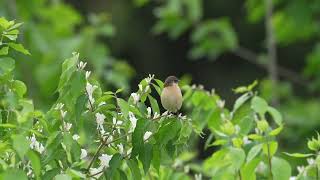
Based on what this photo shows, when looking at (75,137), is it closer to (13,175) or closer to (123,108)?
(123,108)

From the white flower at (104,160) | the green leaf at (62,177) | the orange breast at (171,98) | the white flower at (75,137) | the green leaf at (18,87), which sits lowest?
the green leaf at (62,177)

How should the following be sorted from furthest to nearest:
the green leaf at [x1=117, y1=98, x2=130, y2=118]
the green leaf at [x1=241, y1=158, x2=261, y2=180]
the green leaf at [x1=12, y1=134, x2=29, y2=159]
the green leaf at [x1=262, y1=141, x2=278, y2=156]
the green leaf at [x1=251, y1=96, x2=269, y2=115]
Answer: the green leaf at [x1=251, y1=96, x2=269, y2=115], the green leaf at [x1=262, y1=141, x2=278, y2=156], the green leaf at [x1=241, y1=158, x2=261, y2=180], the green leaf at [x1=117, y1=98, x2=130, y2=118], the green leaf at [x1=12, y1=134, x2=29, y2=159]

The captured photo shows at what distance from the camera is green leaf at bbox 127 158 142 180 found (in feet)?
13.2

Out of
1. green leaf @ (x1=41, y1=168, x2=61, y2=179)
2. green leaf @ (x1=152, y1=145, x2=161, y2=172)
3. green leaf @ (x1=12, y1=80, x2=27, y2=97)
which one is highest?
green leaf @ (x1=12, y1=80, x2=27, y2=97)

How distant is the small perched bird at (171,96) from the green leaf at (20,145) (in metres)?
0.92

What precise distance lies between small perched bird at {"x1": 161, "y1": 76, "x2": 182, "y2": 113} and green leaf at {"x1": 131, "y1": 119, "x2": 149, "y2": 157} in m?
0.28

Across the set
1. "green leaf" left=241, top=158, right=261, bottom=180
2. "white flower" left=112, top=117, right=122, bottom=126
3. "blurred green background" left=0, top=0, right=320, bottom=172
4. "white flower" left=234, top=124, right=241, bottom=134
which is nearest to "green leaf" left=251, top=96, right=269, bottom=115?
"white flower" left=234, top=124, right=241, bottom=134

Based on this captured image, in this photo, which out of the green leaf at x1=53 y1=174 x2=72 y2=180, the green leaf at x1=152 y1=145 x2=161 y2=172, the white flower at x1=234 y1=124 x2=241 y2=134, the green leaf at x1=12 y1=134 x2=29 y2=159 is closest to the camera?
the green leaf at x1=12 y1=134 x2=29 y2=159

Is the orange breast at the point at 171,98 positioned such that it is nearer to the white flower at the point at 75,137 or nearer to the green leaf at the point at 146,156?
the green leaf at the point at 146,156

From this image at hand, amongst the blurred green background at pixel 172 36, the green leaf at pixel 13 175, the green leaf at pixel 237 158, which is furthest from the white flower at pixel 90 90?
the blurred green background at pixel 172 36

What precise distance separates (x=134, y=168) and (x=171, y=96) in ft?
1.33

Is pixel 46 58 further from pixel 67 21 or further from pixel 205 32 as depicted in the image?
pixel 205 32

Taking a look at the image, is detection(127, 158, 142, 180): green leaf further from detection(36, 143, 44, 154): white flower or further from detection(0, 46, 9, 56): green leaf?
detection(0, 46, 9, 56): green leaf

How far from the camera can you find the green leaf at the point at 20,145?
11.3 feet
